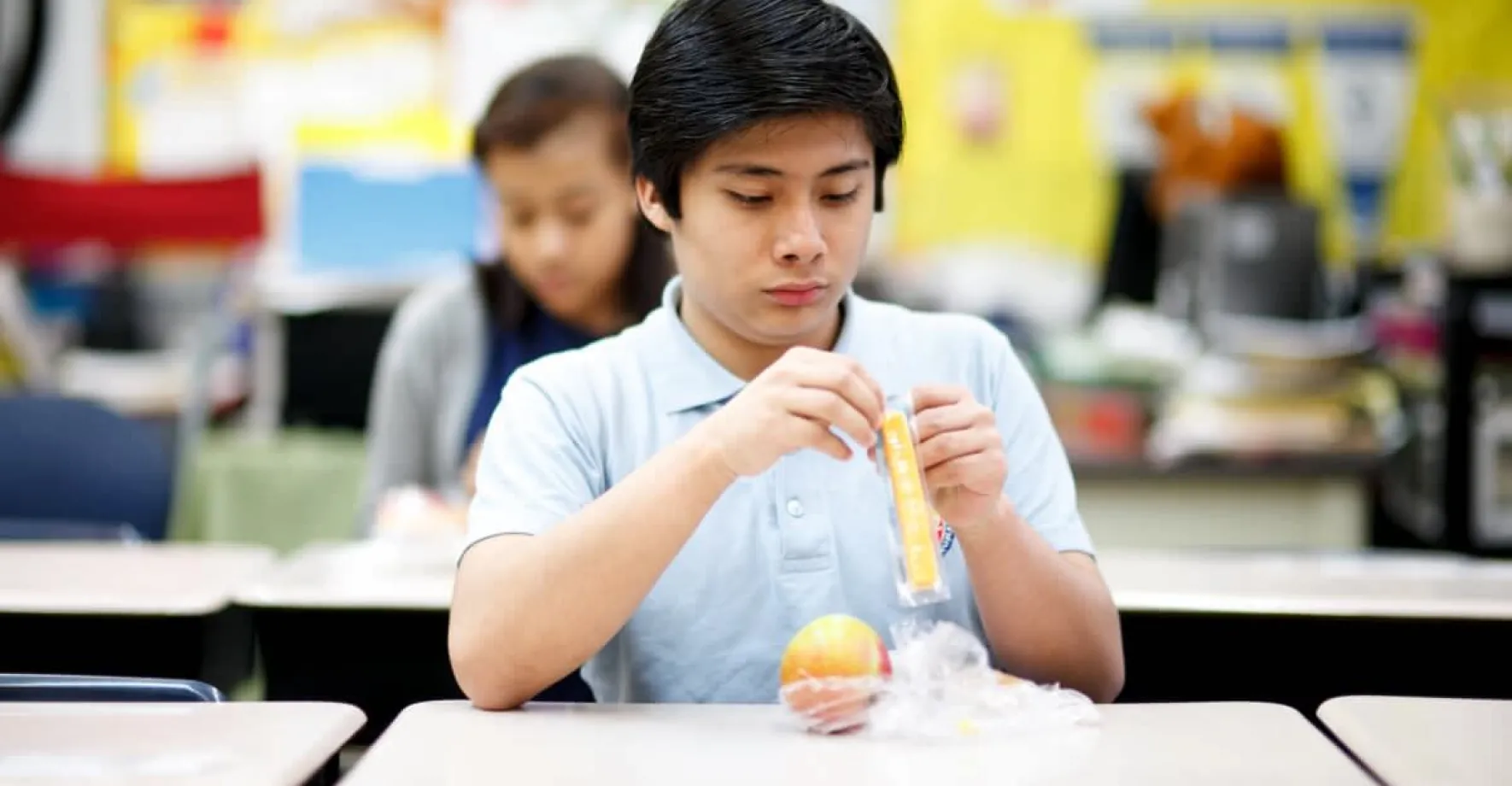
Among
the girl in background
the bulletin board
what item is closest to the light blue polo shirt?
the girl in background

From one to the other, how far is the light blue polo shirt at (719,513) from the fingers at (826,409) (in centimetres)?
22

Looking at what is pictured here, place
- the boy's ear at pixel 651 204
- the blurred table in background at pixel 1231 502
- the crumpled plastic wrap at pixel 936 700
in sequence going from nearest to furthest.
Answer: the crumpled plastic wrap at pixel 936 700, the boy's ear at pixel 651 204, the blurred table in background at pixel 1231 502

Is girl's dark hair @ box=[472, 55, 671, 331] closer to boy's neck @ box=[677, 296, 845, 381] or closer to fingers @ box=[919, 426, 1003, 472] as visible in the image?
boy's neck @ box=[677, 296, 845, 381]

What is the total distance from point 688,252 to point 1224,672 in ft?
2.55

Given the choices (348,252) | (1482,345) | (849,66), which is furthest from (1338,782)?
(348,252)

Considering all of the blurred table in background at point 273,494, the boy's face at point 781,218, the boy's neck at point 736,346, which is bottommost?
the blurred table in background at point 273,494

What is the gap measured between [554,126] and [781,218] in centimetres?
97

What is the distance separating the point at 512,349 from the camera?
241 cm

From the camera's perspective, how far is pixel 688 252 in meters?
1.35

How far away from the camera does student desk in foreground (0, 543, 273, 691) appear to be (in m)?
1.65

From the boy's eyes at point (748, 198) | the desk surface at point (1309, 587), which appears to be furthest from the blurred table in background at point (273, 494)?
the boy's eyes at point (748, 198)

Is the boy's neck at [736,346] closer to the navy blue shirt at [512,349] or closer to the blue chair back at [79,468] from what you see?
the navy blue shirt at [512,349]

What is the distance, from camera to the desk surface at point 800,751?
1.03m

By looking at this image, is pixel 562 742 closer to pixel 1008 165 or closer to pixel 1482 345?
pixel 1482 345
